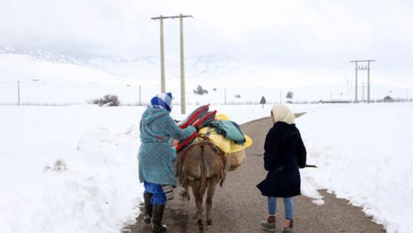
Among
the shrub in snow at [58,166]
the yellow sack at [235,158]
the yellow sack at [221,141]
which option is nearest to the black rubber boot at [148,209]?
the yellow sack at [221,141]

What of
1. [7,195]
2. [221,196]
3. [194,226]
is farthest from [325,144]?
[7,195]

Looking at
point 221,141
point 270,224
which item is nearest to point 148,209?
point 221,141

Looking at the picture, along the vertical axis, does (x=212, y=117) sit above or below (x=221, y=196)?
above

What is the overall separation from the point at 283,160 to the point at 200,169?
50.0 inches

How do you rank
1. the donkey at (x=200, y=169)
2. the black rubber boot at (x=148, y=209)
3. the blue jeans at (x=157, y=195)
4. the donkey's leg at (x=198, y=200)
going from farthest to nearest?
the black rubber boot at (x=148, y=209), the blue jeans at (x=157, y=195), the donkey at (x=200, y=169), the donkey's leg at (x=198, y=200)

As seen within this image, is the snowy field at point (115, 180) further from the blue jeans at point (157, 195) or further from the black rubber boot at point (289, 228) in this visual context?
the black rubber boot at point (289, 228)

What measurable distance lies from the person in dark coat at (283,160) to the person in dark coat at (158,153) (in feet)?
4.42

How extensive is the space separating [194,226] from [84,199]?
70.4 inches

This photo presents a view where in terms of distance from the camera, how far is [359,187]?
8641mm

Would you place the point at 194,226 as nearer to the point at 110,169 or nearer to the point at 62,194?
the point at 62,194

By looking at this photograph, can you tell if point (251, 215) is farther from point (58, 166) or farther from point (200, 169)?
point (58, 166)

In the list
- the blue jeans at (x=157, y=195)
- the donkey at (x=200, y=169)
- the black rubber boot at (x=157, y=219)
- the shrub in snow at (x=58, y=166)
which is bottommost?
the black rubber boot at (x=157, y=219)

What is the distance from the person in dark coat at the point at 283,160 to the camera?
6262 mm

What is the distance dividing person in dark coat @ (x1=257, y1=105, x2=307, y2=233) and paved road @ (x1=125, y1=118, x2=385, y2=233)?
631mm
